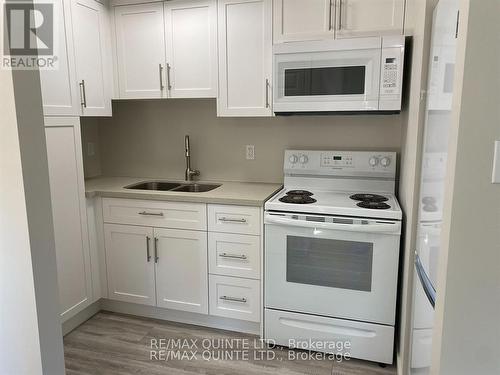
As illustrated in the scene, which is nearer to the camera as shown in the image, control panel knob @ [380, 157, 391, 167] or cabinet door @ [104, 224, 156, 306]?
control panel knob @ [380, 157, 391, 167]

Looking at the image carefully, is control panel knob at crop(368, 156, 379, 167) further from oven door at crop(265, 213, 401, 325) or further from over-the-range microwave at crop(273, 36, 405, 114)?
A: oven door at crop(265, 213, 401, 325)

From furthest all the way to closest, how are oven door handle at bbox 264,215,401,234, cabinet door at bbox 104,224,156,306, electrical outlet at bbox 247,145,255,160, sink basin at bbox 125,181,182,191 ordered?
sink basin at bbox 125,181,182,191
electrical outlet at bbox 247,145,255,160
cabinet door at bbox 104,224,156,306
oven door handle at bbox 264,215,401,234

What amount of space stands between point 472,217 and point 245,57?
1814 mm

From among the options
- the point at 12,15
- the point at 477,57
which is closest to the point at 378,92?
the point at 477,57

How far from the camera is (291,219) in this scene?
7.02 ft

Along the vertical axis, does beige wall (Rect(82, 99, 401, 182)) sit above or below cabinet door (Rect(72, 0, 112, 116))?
below

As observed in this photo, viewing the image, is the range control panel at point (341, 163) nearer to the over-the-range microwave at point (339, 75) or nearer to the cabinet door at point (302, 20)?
the over-the-range microwave at point (339, 75)

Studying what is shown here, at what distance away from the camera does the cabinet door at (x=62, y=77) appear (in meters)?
2.18

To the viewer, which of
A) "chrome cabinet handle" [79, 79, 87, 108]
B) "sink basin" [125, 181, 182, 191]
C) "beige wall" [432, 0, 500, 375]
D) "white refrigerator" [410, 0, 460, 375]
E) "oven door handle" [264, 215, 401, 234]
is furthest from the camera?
"sink basin" [125, 181, 182, 191]

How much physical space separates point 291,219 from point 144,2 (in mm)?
1798

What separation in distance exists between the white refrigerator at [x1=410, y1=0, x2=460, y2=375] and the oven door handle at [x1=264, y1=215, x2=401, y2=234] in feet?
1.04

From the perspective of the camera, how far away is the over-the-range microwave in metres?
2.09

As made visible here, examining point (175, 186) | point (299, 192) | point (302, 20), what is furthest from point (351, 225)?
point (175, 186)

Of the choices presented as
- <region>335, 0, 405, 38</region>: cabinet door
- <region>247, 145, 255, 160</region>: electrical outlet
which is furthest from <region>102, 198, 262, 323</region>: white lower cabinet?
<region>335, 0, 405, 38</region>: cabinet door
